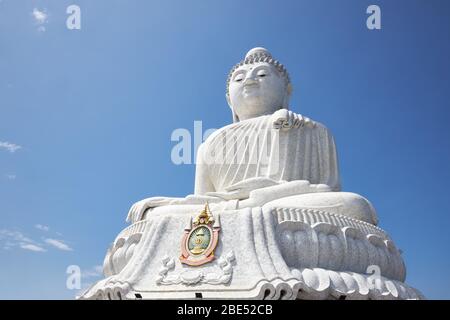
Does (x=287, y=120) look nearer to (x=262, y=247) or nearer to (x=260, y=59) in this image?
(x=260, y=59)

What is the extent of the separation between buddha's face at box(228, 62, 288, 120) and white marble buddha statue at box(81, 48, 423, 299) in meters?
1.20

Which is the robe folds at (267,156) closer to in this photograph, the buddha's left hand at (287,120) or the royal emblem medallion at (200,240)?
the buddha's left hand at (287,120)

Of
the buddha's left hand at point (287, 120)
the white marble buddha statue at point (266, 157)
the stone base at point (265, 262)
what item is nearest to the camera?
the stone base at point (265, 262)

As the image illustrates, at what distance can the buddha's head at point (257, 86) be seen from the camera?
895 cm

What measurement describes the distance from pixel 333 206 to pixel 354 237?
0.49 meters

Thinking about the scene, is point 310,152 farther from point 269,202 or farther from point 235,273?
point 235,273

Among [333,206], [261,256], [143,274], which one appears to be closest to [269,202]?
[333,206]

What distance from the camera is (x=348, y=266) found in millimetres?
5984

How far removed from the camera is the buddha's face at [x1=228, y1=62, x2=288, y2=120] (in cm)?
894

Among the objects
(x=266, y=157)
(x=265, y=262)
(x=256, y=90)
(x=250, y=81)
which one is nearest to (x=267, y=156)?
(x=266, y=157)

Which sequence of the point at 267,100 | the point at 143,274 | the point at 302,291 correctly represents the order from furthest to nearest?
the point at 267,100, the point at 143,274, the point at 302,291

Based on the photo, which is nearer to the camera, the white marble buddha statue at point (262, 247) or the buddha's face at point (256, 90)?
the white marble buddha statue at point (262, 247)

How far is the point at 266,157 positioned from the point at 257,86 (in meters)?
1.52

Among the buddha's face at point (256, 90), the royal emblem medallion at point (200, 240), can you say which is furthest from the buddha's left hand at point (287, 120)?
the royal emblem medallion at point (200, 240)
